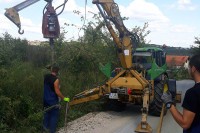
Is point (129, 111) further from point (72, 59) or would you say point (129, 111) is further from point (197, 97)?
point (197, 97)

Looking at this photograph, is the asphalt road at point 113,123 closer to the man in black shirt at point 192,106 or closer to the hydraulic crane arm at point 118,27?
the hydraulic crane arm at point 118,27

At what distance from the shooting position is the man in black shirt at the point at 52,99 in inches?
314

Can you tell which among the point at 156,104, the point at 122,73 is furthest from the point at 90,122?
the point at 156,104

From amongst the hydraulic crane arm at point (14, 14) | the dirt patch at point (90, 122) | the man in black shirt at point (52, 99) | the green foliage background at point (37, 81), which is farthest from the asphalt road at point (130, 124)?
the hydraulic crane arm at point (14, 14)

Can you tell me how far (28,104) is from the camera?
8.45 m

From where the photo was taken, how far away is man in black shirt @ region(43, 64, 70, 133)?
798 centimetres

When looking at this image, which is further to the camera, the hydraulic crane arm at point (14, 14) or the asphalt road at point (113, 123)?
the hydraulic crane arm at point (14, 14)

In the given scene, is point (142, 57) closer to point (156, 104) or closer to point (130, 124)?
point (156, 104)

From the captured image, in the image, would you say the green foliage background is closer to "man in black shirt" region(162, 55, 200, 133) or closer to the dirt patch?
the dirt patch

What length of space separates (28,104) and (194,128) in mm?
5693

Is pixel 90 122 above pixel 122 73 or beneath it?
beneath

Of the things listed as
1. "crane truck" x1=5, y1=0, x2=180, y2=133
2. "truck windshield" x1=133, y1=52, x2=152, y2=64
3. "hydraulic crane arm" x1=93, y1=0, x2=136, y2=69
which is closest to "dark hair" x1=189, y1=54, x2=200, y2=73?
"crane truck" x1=5, y1=0, x2=180, y2=133

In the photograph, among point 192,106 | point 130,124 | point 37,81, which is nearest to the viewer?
point 192,106

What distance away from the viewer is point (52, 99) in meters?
8.09
